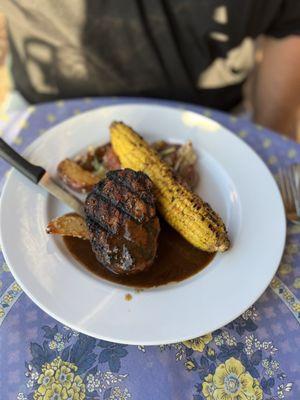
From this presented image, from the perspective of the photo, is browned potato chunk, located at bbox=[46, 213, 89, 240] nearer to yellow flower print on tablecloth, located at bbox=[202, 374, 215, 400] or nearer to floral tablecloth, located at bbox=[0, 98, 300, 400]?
floral tablecloth, located at bbox=[0, 98, 300, 400]

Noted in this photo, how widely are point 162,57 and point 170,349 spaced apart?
1098 millimetres

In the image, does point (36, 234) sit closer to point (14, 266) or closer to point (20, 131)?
point (14, 266)

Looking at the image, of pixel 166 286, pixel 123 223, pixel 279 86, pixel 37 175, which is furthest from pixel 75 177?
pixel 279 86

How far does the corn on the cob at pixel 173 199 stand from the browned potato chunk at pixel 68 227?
0.76 ft

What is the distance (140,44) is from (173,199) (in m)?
0.69

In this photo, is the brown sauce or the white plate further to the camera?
the brown sauce

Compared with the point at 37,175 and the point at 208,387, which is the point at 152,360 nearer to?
the point at 208,387

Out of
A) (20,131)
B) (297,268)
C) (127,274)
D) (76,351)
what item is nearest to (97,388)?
(76,351)

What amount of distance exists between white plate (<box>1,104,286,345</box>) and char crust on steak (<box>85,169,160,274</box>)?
0.08 meters

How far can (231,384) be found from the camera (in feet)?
3.41

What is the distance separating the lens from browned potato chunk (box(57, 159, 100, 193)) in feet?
4.41

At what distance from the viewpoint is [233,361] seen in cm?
108

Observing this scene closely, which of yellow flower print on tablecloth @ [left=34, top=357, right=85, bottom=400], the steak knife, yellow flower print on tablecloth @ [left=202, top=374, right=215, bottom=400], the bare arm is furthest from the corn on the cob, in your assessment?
the bare arm

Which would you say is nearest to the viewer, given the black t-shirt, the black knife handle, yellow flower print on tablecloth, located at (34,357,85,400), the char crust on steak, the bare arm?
yellow flower print on tablecloth, located at (34,357,85,400)
